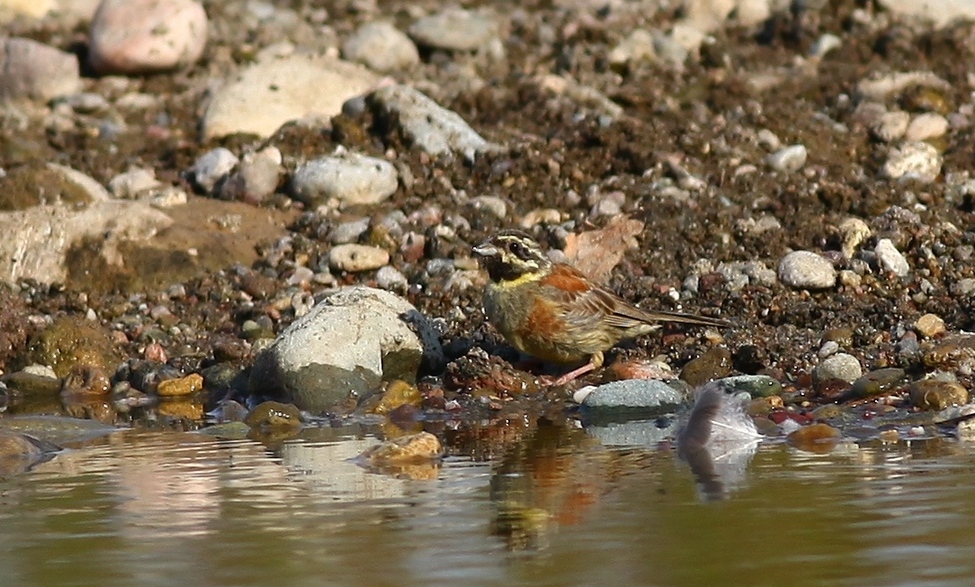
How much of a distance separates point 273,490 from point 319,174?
5858 millimetres

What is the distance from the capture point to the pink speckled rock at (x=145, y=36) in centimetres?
1563

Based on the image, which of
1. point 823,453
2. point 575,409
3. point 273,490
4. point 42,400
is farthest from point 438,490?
point 42,400

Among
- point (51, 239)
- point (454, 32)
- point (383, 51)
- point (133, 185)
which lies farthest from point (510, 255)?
point (454, 32)

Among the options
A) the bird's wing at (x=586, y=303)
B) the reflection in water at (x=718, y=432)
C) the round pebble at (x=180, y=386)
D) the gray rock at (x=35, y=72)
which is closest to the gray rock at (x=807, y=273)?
the bird's wing at (x=586, y=303)

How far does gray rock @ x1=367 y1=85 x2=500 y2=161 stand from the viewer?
12912mm

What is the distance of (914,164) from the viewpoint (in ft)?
39.7

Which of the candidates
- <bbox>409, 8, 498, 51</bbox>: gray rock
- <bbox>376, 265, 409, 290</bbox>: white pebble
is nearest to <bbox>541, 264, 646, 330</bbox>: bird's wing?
<bbox>376, 265, 409, 290</bbox>: white pebble

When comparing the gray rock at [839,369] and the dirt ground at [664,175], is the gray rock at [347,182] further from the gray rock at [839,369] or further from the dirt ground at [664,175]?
the gray rock at [839,369]

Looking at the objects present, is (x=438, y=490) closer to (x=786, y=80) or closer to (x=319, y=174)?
(x=319, y=174)

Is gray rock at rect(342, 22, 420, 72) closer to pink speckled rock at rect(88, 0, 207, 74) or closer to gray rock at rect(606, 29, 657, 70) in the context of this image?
pink speckled rock at rect(88, 0, 207, 74)

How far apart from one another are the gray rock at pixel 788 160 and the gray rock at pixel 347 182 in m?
2.72

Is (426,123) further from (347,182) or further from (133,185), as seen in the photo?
(133,185)

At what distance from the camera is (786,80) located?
566 inches

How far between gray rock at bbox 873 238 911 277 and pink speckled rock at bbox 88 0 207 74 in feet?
25.2
